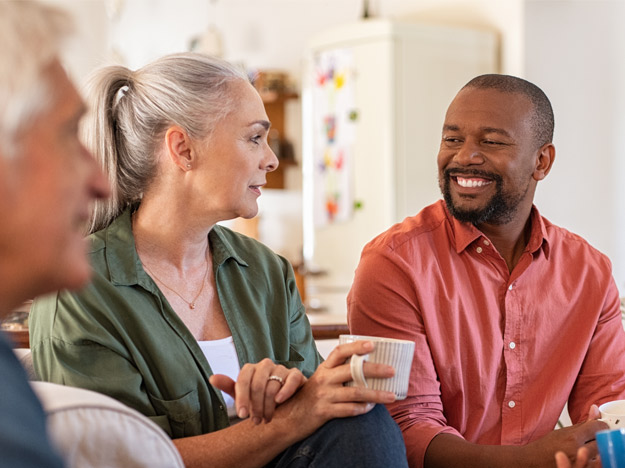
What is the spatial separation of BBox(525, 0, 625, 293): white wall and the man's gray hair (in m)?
4.15

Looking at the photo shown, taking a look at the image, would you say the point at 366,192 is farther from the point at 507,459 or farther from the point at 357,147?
the point at 507,459

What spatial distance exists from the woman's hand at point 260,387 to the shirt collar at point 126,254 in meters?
0.29

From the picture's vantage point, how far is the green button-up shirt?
1461 millimetres

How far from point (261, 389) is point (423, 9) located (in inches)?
172

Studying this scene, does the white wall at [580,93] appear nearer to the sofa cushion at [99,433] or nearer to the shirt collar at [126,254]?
the shirt collar at [126,254]

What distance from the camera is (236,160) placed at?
1758 mm

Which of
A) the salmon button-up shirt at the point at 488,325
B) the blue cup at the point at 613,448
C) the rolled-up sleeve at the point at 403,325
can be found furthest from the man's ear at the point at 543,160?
the blue cup at the point at 613,448

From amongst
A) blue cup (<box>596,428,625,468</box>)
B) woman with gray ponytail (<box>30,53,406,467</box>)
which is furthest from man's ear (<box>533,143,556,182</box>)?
blue cup (<box>596,428,625,468</box>)

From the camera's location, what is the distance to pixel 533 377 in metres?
1.84

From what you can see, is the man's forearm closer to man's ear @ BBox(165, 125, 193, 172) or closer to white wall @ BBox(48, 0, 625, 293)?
man's ear @ BBox(165, 125, 193, 172)

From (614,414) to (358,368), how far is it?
485mm

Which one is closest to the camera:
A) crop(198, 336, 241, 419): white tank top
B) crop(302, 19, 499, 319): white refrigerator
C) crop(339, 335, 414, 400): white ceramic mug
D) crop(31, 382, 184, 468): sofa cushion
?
crop(31, 382, 184, 468): sofa cushion

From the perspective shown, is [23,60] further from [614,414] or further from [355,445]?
[614,414]

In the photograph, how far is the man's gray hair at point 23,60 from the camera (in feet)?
2.29
